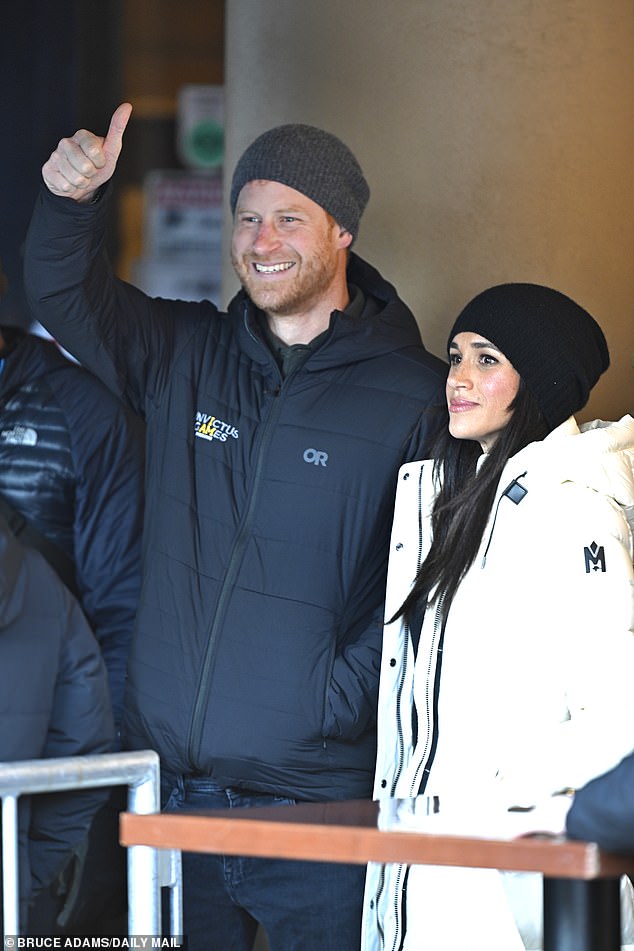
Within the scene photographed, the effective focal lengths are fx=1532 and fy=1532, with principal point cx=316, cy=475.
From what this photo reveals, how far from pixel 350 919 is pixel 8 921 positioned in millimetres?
848

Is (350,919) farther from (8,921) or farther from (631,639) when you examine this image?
(631,639)

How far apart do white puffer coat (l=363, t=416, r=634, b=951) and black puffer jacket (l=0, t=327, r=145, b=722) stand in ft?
4.40

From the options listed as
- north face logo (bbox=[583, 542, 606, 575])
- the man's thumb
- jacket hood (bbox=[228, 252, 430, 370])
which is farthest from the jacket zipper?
north face logo (bbox=[583, 542, 606, 575])

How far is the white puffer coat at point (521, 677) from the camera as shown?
2402 mm

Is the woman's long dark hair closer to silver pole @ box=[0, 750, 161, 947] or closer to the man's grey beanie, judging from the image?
silver pole @ box=[0, 750, 161, 947]

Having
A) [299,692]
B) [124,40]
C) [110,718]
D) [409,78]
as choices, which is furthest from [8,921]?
[124,40]

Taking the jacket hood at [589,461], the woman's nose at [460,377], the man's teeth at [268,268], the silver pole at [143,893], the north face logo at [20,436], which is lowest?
the silver pole at [143,893]

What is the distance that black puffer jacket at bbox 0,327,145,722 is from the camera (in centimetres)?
402

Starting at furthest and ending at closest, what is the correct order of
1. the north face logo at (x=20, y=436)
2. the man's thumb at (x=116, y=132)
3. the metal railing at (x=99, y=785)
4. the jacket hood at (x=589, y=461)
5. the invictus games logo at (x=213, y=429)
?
1. the north face logo at (x=20, y=436)
2. the invictus games logo at (x=213, y=429)
3. the man's thumb at (x=116, y=132)
4. the jacket hood at (x=589, y=461)
5. the metal railing at (x=99, y=785)

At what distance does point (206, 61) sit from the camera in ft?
23.9

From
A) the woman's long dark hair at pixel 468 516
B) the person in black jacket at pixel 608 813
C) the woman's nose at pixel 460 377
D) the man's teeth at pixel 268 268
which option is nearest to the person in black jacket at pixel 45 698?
the man's teeth at pixel 268 268

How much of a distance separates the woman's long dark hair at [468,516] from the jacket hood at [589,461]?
0.07 m

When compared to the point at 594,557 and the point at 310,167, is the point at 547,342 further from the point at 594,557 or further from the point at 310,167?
the point at 310,167

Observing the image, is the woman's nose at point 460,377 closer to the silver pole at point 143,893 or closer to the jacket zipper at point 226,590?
the jacket zipper at point 226,590
